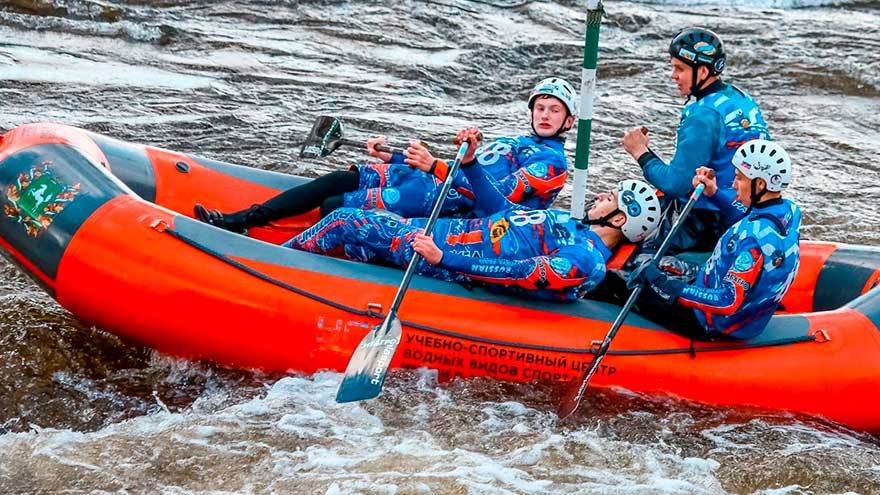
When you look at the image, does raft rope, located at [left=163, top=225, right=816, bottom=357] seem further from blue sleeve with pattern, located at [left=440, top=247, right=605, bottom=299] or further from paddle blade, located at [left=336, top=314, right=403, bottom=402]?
blue sleeve with pattern, located at [left=440, top=247, right=605, bottom=299]

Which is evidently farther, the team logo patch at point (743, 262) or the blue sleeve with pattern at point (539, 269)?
the blue sleeve with pattern at point (539, 269)

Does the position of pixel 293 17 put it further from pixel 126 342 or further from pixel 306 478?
pixel 306 478

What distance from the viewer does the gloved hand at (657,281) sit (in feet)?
17.3

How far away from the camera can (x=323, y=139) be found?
6.32 meters

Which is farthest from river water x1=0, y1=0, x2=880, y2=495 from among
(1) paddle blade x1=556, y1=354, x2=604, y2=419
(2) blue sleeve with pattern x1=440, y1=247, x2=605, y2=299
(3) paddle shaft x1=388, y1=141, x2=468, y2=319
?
(2) blue sleeve with pattern x1=440, y1=247, x2=605, y2=299

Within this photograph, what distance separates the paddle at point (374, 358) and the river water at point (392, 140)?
246 millimetres

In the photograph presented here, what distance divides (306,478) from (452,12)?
9.80 m

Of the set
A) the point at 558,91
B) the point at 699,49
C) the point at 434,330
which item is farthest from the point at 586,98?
the point at 434,330

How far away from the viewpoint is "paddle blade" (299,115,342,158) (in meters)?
6.27

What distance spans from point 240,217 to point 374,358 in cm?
141

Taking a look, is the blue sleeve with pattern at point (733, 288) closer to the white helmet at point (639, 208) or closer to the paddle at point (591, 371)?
the paddle at point (591, 371)

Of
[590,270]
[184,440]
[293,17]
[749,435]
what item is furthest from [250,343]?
[293,17]

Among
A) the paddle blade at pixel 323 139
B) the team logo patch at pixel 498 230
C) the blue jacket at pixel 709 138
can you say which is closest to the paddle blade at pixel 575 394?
the team logo patch at pixel 498 230

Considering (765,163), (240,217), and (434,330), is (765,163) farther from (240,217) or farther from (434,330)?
(240,217)
